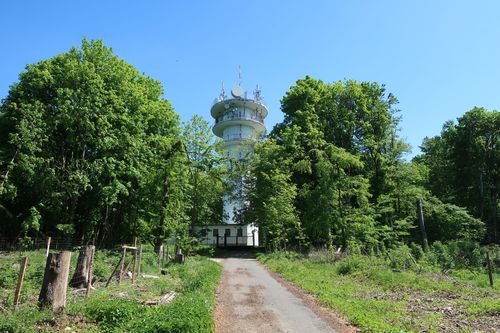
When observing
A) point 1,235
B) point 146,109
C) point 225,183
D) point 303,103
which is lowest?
point 1,235

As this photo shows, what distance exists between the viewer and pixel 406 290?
13.8m

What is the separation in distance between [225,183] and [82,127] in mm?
15472

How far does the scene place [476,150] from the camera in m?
39.6

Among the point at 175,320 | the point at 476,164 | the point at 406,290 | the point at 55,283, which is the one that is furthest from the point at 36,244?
the point at 476,164

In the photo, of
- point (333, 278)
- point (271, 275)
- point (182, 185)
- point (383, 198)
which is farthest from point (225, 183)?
point (333, 278)

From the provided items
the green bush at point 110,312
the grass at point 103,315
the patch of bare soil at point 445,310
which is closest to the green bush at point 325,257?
the patch of bare soil at point 445,310

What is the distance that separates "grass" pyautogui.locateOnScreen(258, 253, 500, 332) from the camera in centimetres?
914

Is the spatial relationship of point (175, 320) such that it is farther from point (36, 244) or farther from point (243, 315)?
point (36, 244)

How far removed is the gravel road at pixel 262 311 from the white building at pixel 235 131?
28.5 meters

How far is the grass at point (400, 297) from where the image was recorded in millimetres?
9141

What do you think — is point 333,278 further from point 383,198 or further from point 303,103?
point 303,103

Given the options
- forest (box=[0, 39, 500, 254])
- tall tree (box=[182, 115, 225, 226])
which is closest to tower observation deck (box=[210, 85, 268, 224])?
forest (box=[0, 39, 500, 254])

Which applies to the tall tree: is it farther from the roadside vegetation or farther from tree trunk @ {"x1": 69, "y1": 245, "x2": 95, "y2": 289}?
tree trunk @ {"x1": 69, "y1": 245, "x2": 95, "y2": 289}

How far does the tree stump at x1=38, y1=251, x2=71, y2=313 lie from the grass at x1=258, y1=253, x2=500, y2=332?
712cm
